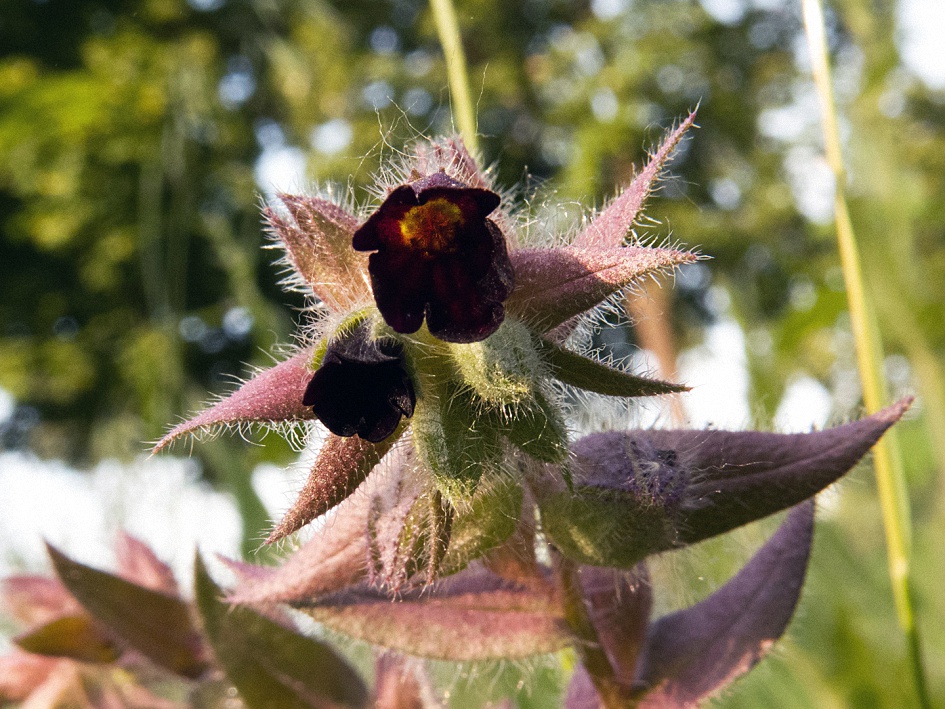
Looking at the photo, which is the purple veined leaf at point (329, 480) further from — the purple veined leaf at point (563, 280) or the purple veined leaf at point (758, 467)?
the purple veined leaf at point (758, 467)

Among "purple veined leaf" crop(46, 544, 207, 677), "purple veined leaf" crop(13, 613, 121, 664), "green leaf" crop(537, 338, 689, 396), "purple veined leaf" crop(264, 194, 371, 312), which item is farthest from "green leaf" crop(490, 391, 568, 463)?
"purple veined leaf" crop(13, 613, 121, 664)

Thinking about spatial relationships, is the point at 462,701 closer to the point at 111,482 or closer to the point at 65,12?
the point at 111,482

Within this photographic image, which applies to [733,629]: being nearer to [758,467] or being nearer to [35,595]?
[758,467]

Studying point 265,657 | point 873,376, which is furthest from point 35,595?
point 873,376

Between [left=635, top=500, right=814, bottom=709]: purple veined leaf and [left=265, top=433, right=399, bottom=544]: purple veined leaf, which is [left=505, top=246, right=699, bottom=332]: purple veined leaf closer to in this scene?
[left=265, top=433, right=399, bottom=544]: purple veined leaf

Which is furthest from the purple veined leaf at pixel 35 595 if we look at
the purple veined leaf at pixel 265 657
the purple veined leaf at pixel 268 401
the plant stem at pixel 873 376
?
the plant stem at pixel 873 376
